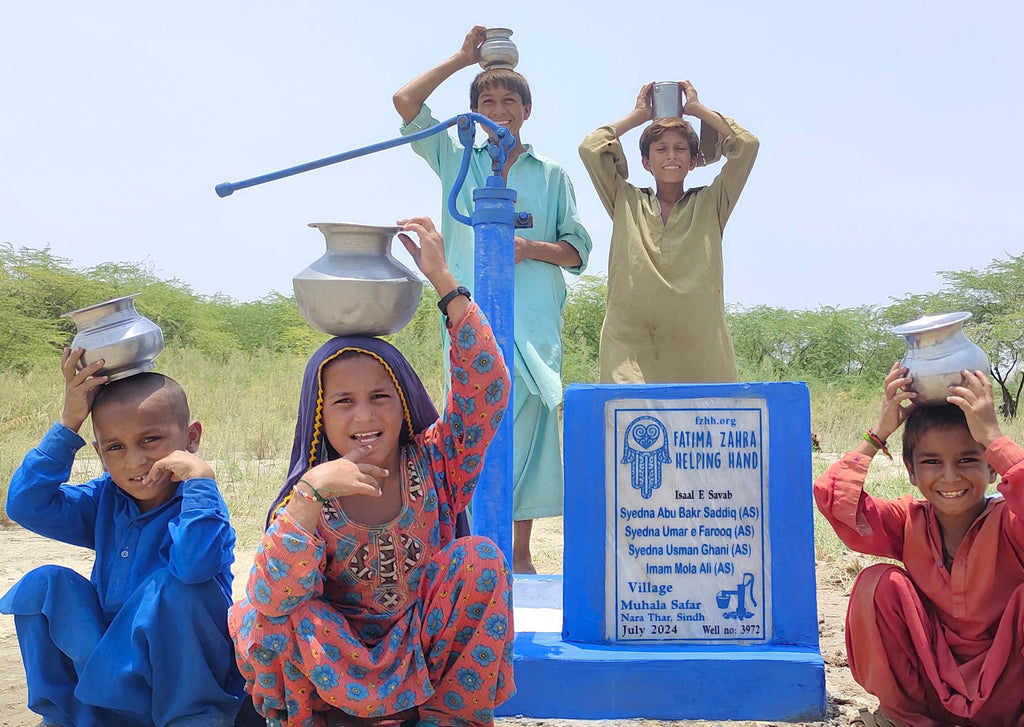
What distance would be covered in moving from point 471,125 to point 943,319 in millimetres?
1350

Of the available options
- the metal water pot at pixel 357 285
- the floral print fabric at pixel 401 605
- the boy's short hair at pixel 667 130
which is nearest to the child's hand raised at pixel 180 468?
the floral print fabric at pixel 401 605

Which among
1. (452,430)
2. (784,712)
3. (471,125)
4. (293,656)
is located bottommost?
(784,712)

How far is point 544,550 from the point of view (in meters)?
5.95

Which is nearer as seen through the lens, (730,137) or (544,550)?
(730,137)

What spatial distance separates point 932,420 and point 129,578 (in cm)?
215

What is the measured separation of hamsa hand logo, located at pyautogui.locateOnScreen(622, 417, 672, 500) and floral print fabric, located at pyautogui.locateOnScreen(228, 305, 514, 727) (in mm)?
754

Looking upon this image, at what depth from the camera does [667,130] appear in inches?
162

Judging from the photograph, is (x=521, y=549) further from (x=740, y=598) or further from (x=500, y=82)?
(x=500, y=82)

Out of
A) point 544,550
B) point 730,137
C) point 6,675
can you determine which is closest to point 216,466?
point 544,550

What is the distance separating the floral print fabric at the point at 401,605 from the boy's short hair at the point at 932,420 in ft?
3.59

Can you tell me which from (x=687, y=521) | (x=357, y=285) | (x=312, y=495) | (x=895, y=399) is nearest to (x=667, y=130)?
(x=687, y=521)

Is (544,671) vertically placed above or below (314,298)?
below

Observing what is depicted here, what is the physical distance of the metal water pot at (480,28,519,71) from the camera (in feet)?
13.5

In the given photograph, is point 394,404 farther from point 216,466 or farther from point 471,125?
point 216,466
